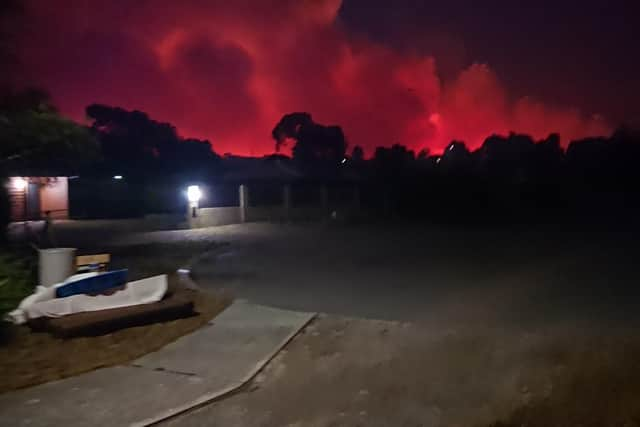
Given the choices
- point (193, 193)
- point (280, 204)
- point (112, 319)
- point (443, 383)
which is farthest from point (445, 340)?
point (280, 204)

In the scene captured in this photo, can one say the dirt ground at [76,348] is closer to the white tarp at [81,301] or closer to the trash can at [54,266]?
the white tarp at [81,301]

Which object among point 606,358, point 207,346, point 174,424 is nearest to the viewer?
point 174,424

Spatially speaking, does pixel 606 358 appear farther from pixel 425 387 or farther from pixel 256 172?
pixel 256 172

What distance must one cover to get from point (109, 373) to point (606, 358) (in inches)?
195

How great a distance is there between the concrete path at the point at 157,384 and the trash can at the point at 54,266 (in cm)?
267

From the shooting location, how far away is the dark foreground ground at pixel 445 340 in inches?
212

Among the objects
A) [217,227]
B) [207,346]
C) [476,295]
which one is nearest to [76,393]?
[207,346]

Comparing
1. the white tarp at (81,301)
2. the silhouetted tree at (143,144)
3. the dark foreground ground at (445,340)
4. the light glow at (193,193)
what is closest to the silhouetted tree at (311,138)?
the silhouetted tree at (143,144)

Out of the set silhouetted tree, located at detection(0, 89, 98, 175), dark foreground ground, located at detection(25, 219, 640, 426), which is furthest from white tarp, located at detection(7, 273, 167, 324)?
silhouetted tree, located at detection(0, 89, 98, 175)

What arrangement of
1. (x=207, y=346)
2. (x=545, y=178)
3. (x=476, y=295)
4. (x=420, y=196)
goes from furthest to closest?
(x=545, y=178) → (x=420, y=196) → (x=476, y=295) → (x=207, y=346)

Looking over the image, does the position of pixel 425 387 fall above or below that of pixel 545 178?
below

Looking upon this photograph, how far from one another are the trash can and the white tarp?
1.61ft

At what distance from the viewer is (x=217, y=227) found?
1105 inches

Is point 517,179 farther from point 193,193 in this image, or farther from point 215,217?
point 193,193
